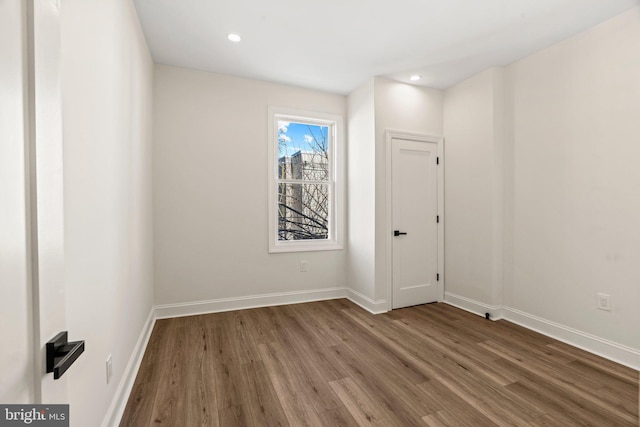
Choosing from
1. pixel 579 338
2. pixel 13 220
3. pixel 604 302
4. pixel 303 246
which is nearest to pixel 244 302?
pixel 303 246

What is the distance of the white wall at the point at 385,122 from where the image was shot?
349 cm

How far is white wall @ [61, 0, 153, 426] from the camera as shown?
1.19 meters

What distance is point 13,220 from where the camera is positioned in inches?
21.1

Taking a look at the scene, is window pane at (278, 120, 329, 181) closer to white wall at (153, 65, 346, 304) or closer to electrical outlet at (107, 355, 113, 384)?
white wall at (153, 65, 346, 304)

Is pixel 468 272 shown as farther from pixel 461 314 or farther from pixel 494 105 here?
pixel 494 105

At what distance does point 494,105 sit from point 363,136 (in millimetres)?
1457

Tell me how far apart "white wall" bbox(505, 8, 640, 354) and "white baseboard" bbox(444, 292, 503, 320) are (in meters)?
0.22

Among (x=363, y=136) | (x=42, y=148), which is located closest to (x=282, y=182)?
(x=363, y=136)

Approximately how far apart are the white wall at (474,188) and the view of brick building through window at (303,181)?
1.61m

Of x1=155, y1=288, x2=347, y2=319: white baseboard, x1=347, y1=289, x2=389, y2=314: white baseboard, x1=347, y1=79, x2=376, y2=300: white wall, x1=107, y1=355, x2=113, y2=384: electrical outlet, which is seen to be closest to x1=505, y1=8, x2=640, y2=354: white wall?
x1=347, y1=289, x2=389, y2=314: white baseboard

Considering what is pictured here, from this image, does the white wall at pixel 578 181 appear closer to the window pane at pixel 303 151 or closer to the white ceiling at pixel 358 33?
the white ceiling at pixel 358 33

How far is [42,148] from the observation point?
623 millimetres

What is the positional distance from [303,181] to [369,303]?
1.74m

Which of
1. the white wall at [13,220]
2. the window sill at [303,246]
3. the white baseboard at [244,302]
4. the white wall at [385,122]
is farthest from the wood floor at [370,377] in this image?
the white wall at [13,220]
